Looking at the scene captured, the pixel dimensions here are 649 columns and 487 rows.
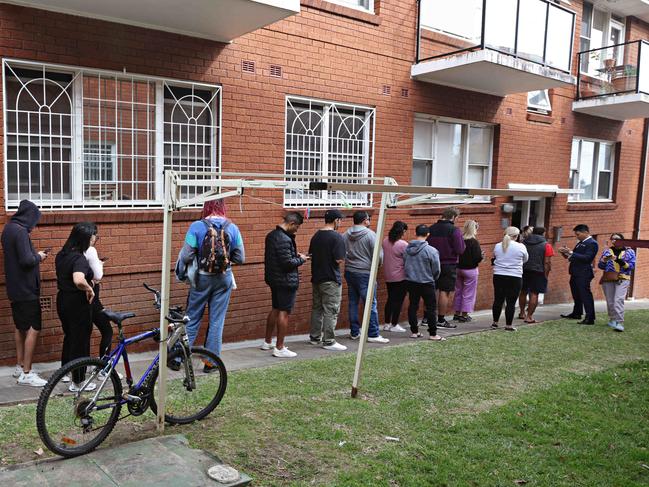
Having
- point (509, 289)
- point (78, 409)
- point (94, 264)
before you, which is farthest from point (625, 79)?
point (78, 409)

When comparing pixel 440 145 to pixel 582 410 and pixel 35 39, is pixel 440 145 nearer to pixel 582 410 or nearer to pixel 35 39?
pixel 582 410

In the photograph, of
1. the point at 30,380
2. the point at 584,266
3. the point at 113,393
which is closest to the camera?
the point at 113,393

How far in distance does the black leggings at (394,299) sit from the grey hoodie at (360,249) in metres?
0.88

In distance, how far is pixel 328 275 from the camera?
24.9 feet

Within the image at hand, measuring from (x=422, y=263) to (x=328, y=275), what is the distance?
1.67 metres

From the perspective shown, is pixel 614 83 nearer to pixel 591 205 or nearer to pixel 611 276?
pixel 591 205

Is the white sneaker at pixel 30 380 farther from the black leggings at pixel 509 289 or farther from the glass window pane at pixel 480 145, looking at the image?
the glass window pane at pixel 480 145

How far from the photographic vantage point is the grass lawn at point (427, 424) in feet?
14.1

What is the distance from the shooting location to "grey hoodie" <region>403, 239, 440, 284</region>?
8547mm

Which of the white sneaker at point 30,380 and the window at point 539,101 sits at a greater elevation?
the window at point 539,101

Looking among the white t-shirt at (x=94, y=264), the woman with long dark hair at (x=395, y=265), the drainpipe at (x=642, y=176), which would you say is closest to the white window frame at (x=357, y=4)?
the woman with long dark hair at (x=395, y=265)

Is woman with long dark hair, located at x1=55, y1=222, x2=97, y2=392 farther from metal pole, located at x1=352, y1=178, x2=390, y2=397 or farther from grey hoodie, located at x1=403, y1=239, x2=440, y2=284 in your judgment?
grey hoodie, located at x1=403, y1=239, x2=440, y2=284

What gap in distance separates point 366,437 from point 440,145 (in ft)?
23.1

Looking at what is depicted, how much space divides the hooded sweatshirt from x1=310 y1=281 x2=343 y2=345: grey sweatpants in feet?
11.2
